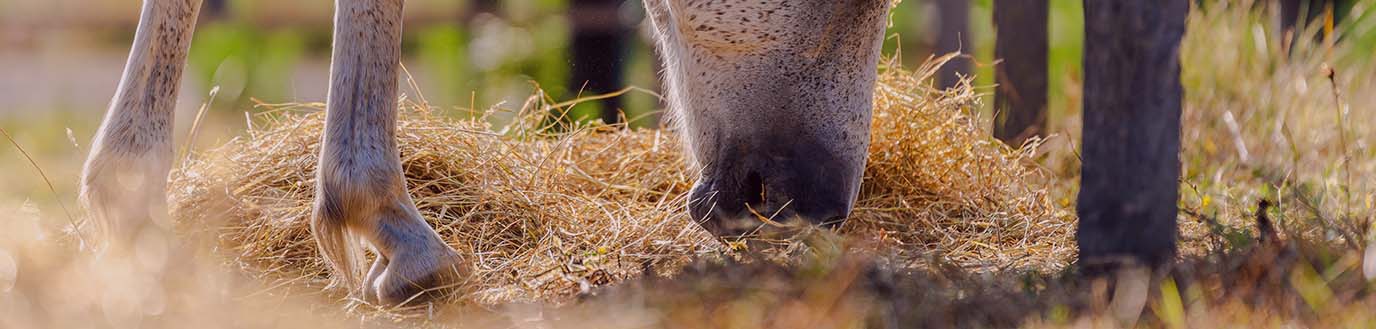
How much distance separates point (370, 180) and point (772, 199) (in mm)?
802

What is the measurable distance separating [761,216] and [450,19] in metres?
5.23

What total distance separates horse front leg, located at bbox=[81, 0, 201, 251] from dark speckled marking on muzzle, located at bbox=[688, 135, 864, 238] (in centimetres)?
114

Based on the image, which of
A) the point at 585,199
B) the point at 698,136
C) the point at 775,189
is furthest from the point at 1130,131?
the point at 585,199

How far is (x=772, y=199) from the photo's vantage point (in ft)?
9.18

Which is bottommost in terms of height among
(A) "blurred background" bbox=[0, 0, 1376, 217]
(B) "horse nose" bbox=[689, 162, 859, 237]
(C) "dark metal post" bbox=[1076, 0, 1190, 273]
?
(A) "blurred background" bbox=[0, 0, 1376, 217]

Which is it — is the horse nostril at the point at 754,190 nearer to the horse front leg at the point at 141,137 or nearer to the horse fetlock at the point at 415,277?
the horse fetlock at the point at 415,277

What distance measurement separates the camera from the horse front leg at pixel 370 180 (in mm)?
2799

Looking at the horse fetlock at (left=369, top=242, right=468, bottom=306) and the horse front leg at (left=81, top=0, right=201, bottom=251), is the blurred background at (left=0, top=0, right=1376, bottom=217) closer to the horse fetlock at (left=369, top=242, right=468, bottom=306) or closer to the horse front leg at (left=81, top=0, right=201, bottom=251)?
the horse front leg at (left=81, top=0, right=201, bottom=251)

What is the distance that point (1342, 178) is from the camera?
12.6 feet

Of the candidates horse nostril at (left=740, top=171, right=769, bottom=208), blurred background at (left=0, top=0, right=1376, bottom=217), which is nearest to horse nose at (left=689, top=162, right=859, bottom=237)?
horse nostril at (left=740, top=171, right=769, bottom=208)

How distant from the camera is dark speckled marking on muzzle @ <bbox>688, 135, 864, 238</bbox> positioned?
278cm

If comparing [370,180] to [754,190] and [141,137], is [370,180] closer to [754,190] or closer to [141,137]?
[141,137]

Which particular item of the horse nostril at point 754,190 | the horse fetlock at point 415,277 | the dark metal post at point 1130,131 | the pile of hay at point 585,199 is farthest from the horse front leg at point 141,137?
the dark metal post at point 1130,131

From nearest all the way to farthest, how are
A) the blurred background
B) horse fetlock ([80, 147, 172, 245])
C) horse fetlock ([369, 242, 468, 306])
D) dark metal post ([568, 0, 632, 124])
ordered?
1. horse fetlock ([369, 242, 468, 306])
2. horse fetlock ([80, 147, 172, 245])
3. the blurred background
4. dark metal post ([568, 0, 632, 124])
